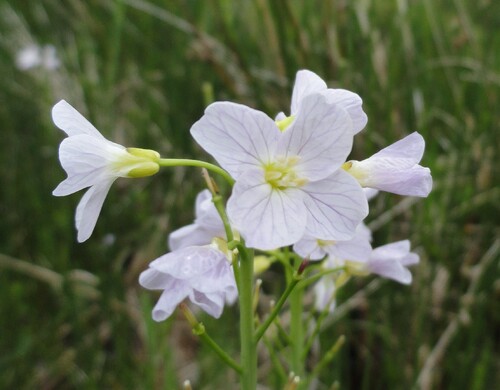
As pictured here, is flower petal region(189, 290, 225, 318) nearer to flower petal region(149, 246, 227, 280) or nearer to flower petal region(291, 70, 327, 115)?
flower petal region(149, 246, 227, 280)

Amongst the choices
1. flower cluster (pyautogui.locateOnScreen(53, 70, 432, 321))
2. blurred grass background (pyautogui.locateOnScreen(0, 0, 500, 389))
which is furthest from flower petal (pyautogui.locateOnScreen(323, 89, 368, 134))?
blurred grass background (pyautogui.locateOnScreen(0, 0, 500, 389))

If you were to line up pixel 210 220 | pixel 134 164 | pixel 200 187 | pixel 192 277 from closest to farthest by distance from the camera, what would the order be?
pixel 192 277 → pixel 134 164 → pixel 210 220 → pixel 200 187

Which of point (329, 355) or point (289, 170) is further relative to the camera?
point (329, 355)

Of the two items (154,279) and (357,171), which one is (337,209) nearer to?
(357,171)

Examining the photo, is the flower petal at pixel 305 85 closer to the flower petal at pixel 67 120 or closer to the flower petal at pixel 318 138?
the flower petal at pixel 318 138

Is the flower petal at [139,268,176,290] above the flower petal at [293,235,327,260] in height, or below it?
above

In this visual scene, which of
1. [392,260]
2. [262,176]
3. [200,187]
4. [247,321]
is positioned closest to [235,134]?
[262,176]
